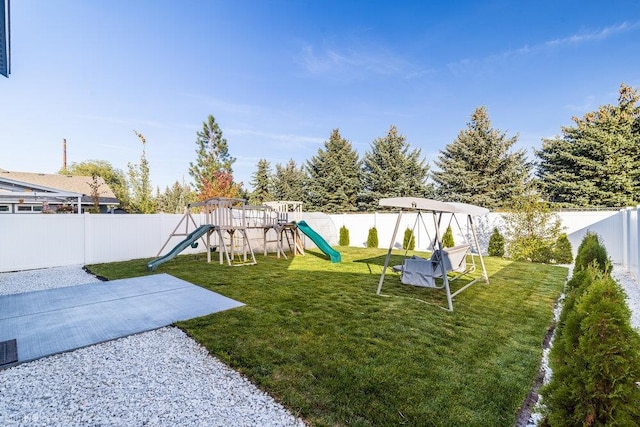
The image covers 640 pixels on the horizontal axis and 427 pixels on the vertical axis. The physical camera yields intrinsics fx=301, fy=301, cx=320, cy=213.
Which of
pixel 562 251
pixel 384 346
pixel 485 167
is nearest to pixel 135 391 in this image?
pixel 384 346

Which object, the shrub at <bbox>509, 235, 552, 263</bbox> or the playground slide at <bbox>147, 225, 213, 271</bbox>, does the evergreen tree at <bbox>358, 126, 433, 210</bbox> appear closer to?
the shrub at <bbox>509, 235, 552, 263</bbox>

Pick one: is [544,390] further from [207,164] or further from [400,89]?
[207,164]

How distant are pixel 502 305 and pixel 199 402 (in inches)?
172

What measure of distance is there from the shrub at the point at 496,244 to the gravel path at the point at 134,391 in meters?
9.95

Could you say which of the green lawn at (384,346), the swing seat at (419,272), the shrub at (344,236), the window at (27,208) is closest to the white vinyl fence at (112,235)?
the swing seat at (419,272)

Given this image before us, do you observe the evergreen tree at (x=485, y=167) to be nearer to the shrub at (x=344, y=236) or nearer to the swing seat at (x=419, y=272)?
the shrub at (x=344, y=236)

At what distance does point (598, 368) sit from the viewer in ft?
4.64

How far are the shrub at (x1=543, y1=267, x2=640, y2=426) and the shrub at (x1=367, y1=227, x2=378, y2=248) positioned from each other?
36.3 ft

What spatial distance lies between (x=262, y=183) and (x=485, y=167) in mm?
18630

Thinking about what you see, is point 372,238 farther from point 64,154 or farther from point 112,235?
point 64,154

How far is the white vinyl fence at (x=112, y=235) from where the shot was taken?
23.7ft

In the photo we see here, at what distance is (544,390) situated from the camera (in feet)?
5.14

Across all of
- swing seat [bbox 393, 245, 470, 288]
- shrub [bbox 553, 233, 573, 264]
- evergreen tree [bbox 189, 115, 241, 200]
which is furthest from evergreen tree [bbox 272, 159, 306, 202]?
swing seat [bbox 393, 245, 470, 288]

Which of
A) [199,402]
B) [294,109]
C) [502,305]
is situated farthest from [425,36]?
[199,402]
